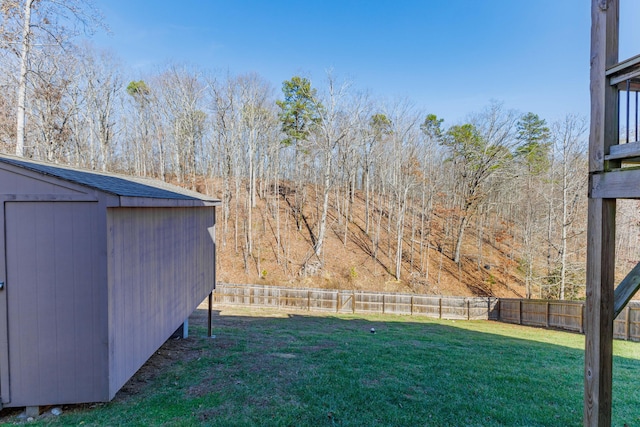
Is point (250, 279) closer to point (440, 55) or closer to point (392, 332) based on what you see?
point (392, 332)

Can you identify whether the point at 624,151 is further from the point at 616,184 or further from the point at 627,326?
the point at 627,326

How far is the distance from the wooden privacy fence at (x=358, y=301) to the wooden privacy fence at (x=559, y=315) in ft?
2.22

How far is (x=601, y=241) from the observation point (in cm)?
229

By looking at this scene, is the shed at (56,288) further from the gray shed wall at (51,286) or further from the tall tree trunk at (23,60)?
the tall tree trunk at (23,60)

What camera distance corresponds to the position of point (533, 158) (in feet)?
67.7

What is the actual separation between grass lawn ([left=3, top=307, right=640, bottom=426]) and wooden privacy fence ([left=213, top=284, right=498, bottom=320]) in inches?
199

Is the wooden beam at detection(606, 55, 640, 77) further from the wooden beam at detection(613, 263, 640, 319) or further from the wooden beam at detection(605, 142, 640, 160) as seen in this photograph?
the wooden beam at detection(613, 263, 640, 319)

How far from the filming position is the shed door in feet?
10.8

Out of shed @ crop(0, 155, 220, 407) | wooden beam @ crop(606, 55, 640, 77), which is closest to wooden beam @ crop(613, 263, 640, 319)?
wooden beam @ crop(606, 55, 640, 77)

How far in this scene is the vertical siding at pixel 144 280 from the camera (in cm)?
343

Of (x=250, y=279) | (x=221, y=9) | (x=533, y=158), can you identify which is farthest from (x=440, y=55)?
(x=250, y=279)

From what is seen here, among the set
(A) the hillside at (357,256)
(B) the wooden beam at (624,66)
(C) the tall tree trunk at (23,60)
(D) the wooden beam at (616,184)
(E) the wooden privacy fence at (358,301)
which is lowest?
(E) the wooden privacy fence at (358,301)

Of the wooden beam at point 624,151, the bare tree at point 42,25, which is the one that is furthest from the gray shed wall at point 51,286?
the bare tree at point 42,25

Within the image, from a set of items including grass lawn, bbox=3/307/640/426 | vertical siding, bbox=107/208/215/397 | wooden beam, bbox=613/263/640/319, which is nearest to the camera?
wooden beam, bbox=613/263/640/319
